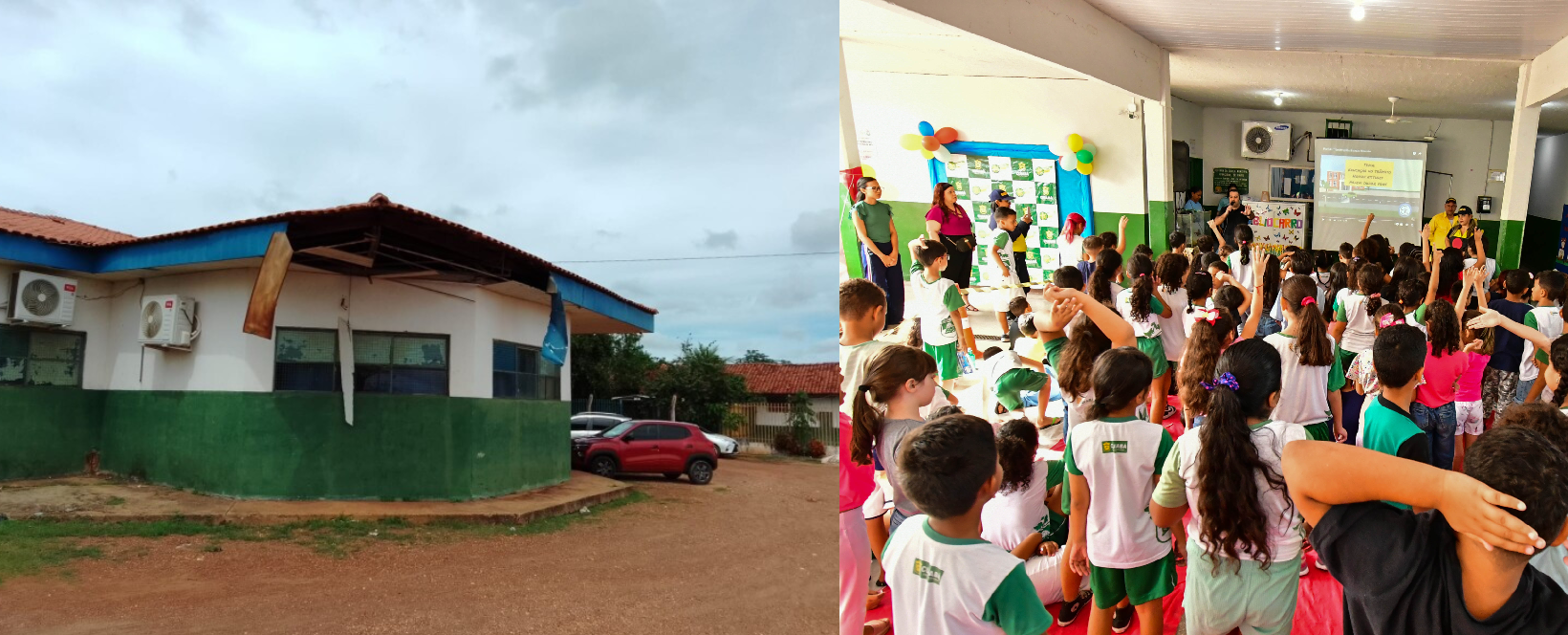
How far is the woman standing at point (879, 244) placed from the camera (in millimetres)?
3266

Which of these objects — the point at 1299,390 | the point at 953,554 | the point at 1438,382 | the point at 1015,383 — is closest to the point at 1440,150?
the point at 1438,382

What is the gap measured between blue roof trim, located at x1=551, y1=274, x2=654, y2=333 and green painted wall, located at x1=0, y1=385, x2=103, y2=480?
61cm

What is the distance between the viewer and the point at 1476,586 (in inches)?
41.3

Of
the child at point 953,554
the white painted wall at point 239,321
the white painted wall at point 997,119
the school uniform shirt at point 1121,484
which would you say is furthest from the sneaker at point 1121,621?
the white painted wall at point 997,119

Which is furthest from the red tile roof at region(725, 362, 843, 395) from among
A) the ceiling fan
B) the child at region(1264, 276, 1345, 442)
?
the ceiling fan

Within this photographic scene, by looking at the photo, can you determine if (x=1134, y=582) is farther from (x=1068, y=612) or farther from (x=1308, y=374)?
(x=1308, y=374)

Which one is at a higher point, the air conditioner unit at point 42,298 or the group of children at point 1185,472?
the air conditioner unit at point 42,298

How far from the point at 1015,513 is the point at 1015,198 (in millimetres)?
3732

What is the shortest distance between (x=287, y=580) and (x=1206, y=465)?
1694 millimetres

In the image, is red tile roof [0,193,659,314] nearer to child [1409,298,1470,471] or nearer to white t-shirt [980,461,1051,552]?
white t-shirt [980,461,1051,552]

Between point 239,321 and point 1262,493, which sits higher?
point 239,321

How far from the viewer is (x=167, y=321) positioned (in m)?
1.12

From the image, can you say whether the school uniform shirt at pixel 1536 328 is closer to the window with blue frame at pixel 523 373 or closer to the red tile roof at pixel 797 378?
the red tile roof at pixel 797 378

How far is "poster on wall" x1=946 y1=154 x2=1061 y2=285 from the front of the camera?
5.42m
